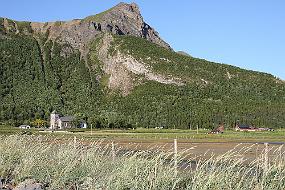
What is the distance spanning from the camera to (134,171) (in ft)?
27.3

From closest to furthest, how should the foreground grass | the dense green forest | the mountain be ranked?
the foreground grass, the dense green forest, the mountain

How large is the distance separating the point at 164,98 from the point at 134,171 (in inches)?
6023

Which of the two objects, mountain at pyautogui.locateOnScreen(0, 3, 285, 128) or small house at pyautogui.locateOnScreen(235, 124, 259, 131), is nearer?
small house at pyautogui.locateOnScreen(235, 124, 259, 131)

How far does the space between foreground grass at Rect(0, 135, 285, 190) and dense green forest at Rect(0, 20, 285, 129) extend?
107117mm

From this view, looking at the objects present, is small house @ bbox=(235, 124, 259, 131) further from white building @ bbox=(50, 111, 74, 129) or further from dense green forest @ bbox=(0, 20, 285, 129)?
white building @ bbox=(50, 111, 74, 129)

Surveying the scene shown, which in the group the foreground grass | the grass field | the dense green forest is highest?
the dense green forest

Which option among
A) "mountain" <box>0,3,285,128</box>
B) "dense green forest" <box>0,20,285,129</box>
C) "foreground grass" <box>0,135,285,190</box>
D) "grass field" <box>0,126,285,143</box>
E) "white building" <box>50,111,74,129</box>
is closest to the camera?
"foreground grass" <box>0,135,285,190</box>

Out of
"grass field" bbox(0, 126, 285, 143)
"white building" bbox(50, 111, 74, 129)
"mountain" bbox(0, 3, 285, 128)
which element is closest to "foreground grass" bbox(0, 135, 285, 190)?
"grass field" bbox(0, 126, 285, 143)

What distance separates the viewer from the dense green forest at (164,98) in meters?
138

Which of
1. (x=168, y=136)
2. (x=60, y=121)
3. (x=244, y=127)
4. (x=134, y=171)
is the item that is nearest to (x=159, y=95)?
(x=60, y=121)

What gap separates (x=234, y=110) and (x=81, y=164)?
138m

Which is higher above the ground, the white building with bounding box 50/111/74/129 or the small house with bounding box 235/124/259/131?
the white building with bounding box 50/111/74/129

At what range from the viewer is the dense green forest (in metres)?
138

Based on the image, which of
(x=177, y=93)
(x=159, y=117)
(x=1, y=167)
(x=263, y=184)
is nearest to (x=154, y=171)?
(x=263, y=184)
